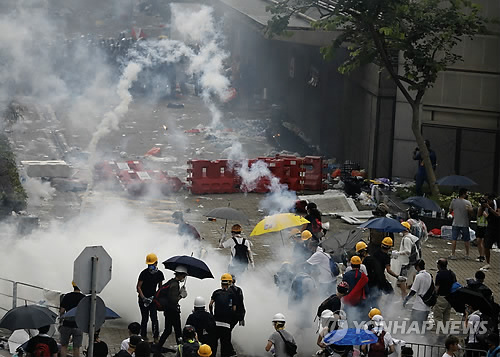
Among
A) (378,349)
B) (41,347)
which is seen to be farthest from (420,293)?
(41,347)

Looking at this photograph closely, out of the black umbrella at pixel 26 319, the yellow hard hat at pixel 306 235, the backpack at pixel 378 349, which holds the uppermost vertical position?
the yellow hard hat at pixel 306 235

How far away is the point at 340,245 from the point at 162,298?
3.06 m

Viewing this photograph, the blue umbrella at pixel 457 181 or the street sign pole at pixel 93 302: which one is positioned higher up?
the blue umbrella at pixel 457 181

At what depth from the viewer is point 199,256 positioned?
55.6 ft

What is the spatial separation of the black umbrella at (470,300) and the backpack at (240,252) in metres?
3.35

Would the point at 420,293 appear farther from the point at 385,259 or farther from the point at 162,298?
the point at 162,298

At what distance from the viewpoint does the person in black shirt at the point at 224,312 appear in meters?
13.5

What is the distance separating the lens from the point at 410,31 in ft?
74.8

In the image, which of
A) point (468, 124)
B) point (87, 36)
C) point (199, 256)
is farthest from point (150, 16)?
point (199, 256)

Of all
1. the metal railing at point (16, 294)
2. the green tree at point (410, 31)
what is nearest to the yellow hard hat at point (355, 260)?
the metal railing at point (16, 294)

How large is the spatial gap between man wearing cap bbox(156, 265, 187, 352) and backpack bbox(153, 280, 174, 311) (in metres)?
0.02

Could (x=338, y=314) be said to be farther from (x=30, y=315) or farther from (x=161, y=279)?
(x=30, y=315)

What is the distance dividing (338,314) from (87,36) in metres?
42.5

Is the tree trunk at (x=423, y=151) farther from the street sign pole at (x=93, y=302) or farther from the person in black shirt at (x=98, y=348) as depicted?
the street sign pole at (x=93, y=302)
